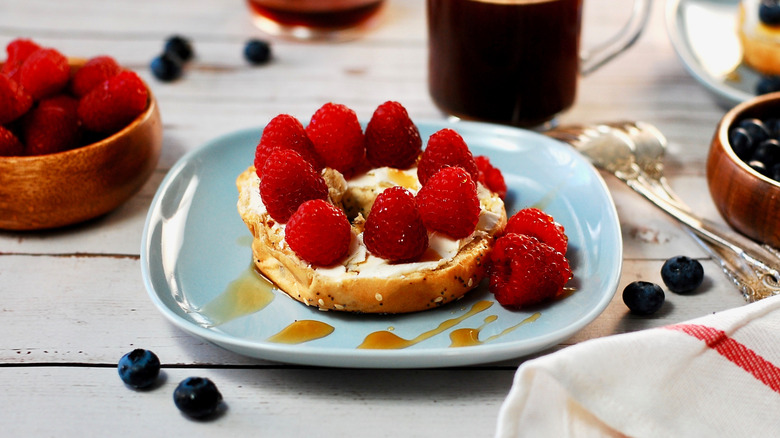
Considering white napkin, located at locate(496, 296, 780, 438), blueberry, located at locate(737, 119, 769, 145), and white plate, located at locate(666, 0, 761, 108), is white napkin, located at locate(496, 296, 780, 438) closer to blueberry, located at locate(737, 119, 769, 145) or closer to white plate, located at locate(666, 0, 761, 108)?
blueberry, located at locate(737, 119, 769, 145)

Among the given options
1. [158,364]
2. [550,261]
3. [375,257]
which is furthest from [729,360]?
[158,364]

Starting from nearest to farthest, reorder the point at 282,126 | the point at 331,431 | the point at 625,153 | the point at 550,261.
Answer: the point at 331,431
the point at 550,261
the point at 282,126
the point at 625,153

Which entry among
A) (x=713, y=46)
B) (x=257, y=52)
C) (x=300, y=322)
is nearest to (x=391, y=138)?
(x=300, y=322)

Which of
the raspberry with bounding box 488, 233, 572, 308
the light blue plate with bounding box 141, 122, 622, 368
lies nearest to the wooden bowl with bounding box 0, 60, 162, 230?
the light blue plate with bounding box 141, 122, 622, 368

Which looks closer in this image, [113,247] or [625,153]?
[113,247]

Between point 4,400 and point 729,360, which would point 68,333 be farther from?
point 729,360

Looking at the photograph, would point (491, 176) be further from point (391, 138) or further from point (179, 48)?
point (179, 48)
